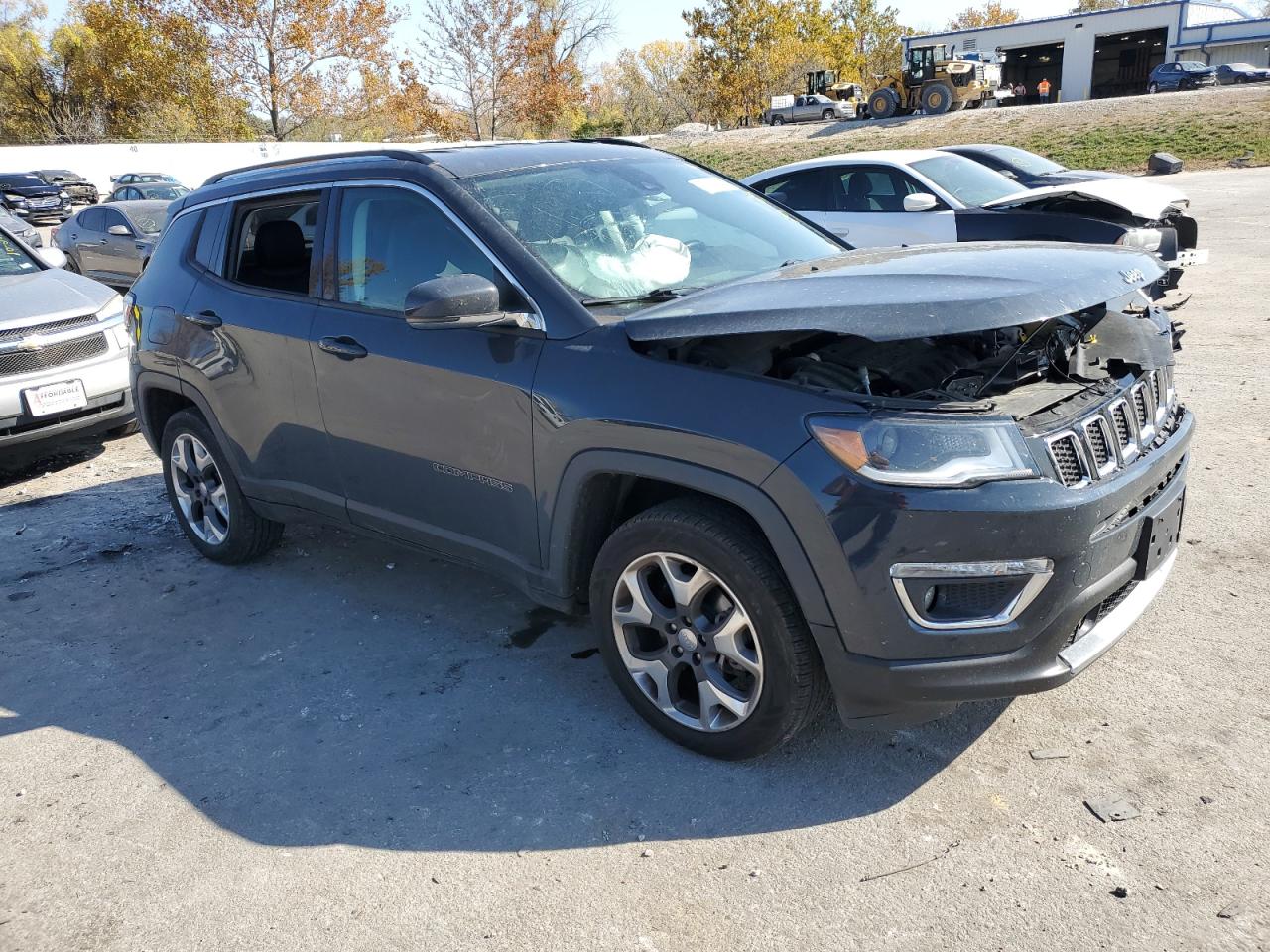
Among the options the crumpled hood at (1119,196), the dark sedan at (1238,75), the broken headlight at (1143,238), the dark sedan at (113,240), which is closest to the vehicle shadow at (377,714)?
the broken headlight at (1143,238)

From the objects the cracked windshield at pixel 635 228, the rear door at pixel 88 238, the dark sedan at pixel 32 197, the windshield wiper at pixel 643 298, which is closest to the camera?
the windshield wiper at pixel 643 298

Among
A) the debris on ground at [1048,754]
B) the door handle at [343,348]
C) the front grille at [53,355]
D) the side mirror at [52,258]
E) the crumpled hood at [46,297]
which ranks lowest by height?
the debris on ground at [1048,754]

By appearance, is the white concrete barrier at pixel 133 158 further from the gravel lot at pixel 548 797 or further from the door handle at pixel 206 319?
the gravel lot at pixel 548 797

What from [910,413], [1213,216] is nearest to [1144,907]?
[910,413]

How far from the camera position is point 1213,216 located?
16562 millimetres

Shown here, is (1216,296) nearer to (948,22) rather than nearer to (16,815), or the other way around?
(16,815)

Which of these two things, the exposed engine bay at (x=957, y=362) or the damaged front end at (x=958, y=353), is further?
the exposed engine bay at (x=957, y=362)

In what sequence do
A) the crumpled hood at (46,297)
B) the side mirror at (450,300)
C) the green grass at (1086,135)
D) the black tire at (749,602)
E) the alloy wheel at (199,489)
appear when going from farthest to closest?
1. the green grass at (1086,135)
2. the crumpled hood at (46,297)
3. the alloy wheel at (199,489)
4. the side mirror at (450,300)
5. the black tire at (749,602)

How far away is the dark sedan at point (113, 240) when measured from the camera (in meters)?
14.5

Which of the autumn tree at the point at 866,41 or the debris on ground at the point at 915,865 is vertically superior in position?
the autumn tree at the point at 866,41

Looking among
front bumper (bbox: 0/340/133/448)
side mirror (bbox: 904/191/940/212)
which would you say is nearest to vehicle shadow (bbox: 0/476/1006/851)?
front bumper (bbox: 0/340/133/448)

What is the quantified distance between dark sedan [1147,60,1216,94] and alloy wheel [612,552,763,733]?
5104 centimetres

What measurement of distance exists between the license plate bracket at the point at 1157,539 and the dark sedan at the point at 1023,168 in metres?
8.90

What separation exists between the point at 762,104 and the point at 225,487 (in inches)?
2088
